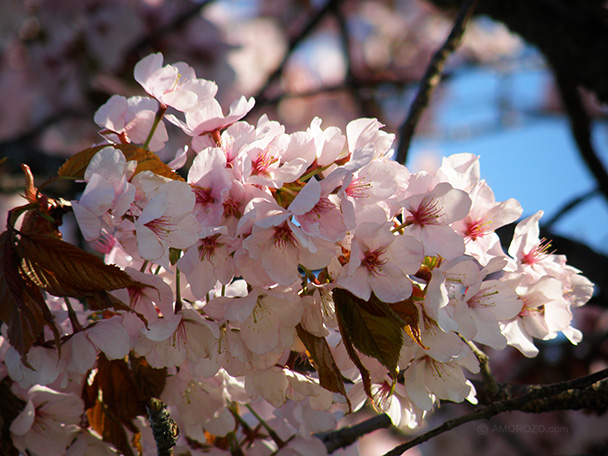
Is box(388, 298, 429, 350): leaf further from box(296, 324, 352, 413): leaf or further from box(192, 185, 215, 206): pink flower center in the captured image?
box(192, 185, 215, 206): pink flower center

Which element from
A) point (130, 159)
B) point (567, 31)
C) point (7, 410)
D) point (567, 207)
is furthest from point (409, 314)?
point (567, 31)

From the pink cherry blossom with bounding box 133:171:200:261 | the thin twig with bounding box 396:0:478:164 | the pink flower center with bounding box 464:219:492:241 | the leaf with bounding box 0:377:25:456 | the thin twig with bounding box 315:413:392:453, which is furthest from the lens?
the thin twig with bounding box 396:0:478:164

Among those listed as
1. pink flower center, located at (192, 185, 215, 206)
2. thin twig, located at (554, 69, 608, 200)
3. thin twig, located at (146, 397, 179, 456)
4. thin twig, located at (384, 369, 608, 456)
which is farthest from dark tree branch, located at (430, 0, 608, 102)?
thin twig, located at (146, 397, 179, 456)

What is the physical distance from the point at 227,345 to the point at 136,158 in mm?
264

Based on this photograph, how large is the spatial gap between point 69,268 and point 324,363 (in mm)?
318

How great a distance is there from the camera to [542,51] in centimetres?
186

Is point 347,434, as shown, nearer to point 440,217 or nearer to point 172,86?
point 440,217

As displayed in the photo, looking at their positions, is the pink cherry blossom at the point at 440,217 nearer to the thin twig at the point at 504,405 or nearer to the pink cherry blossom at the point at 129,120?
the thin twig at the point at 504,405

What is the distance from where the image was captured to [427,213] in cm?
71

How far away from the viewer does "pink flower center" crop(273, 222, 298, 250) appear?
669 millimetres

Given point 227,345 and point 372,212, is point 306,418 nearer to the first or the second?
point 227,345

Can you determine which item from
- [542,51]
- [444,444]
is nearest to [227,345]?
[542,51]

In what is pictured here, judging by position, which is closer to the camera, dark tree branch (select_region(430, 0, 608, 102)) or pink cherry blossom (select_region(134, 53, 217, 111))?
pink cherry blossom (select_region(134, 53, 217, 111))

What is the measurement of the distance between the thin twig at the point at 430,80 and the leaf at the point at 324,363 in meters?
0.68
